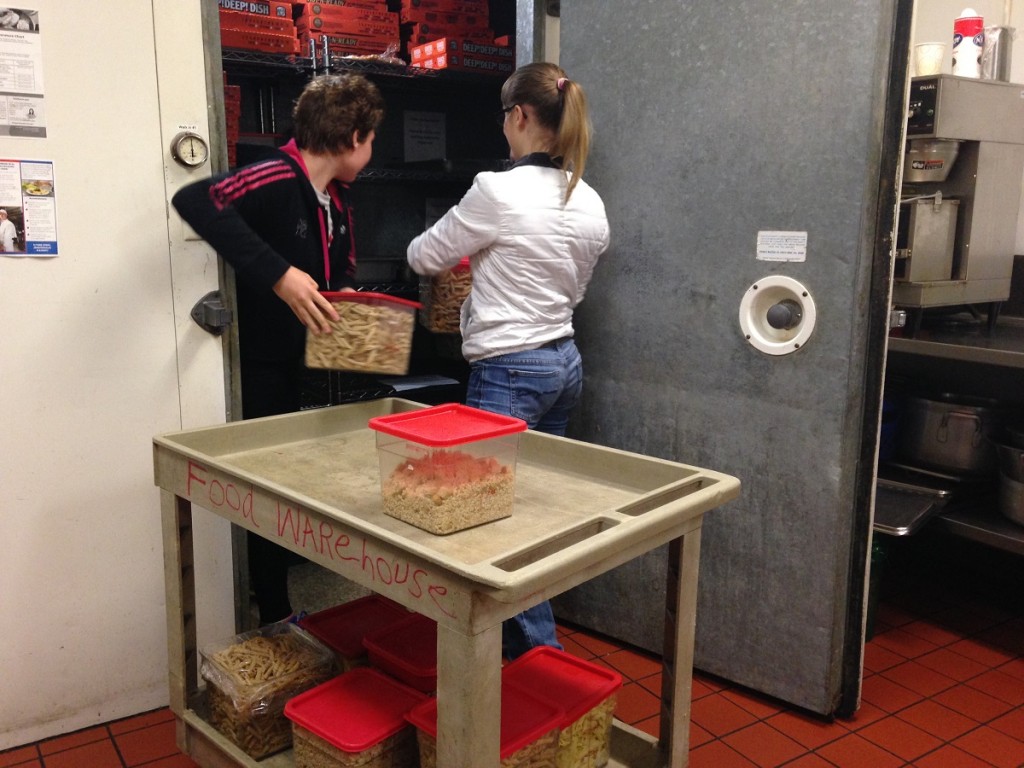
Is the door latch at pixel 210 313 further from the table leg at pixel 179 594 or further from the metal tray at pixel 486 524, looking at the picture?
the table leg at pixel 179 594

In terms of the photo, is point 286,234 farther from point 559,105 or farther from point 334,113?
point 559,105

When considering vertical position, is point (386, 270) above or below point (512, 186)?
below

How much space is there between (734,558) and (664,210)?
1019mm

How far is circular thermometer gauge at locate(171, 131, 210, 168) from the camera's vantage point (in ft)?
7.22

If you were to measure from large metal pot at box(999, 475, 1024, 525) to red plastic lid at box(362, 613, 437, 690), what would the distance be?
6.40 feet

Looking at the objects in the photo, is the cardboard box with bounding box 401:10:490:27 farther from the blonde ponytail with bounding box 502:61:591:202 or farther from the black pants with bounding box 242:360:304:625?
the black pants with bounding box 242:360:304:625

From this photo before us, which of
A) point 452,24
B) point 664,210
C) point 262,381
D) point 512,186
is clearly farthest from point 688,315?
point 452,24

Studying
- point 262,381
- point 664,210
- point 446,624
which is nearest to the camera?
point 446,624

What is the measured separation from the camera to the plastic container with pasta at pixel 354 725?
5.66 ft

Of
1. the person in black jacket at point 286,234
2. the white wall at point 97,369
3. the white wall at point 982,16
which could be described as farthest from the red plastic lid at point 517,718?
the white wall at point 982,16

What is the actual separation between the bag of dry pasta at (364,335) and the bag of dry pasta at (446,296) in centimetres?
56

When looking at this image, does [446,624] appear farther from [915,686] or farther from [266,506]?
[915,686]

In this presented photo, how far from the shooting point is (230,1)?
2.98 meters

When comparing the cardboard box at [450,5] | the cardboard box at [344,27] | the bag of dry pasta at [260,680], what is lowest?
the bag of dry pasta at [260,680]
